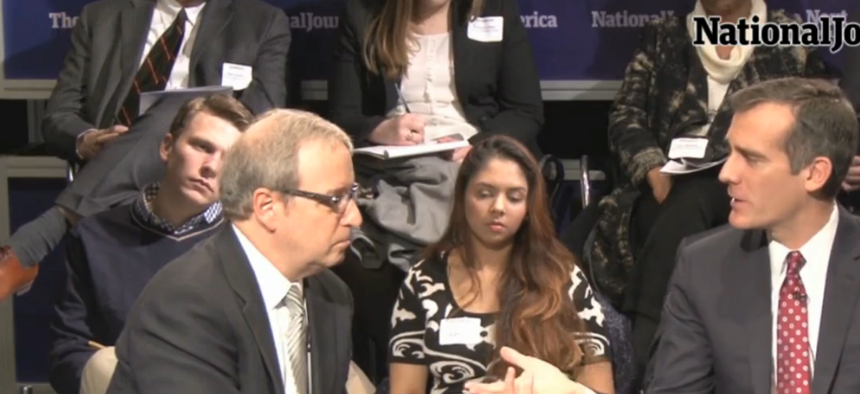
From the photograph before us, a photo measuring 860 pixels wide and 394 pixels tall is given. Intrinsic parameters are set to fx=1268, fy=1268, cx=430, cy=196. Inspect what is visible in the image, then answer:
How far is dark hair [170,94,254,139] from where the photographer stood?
11.4 feet

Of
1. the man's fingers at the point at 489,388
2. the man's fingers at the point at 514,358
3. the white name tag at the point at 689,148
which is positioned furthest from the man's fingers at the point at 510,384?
the white name tag at the point at 689,148

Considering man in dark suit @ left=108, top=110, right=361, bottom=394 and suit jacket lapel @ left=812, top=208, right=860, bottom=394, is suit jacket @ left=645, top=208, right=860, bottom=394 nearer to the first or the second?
suit jacket lapel @ left=812, top=208, right=860, bottom=394

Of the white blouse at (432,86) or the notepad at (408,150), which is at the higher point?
the white blouse at (432,86)

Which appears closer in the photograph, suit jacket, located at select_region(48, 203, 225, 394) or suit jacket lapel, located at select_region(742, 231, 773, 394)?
suit jacket lapel, located at select_region(742, 231, 773, 394)

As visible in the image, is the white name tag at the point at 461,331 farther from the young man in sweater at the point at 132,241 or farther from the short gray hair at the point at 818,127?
the short gray hair at the point at 818,127

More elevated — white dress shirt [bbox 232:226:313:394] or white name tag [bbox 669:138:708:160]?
white name tag [bbox 669:138:708:160]

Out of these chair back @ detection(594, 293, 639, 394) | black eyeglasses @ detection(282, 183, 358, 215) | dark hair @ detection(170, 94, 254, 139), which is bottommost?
chair back @ detection(594, 293, 639, 394)

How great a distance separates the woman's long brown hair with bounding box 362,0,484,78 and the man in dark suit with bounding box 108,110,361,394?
6.07ft

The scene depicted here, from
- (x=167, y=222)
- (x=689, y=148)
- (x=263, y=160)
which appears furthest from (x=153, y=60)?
(x=263, y=160)

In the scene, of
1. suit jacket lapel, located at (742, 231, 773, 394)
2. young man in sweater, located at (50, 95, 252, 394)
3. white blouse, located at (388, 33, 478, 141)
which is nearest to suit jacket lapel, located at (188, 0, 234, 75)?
white blouse, located at (388, 33, 478, 141)

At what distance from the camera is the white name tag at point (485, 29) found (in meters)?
4.38

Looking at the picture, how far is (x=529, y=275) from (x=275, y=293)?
52.5 inches

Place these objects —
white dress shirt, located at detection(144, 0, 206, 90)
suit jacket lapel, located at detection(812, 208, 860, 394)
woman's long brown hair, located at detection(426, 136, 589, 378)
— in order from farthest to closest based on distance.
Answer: white dress shirt, located at detection(144, 0, 206, 90)
woman's long brown hair, located at detection(426, 136, 589, 378)
suit jacket lapel, located at detection(812, 208, 860, 394)

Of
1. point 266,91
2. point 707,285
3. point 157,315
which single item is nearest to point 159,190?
point 266,91
